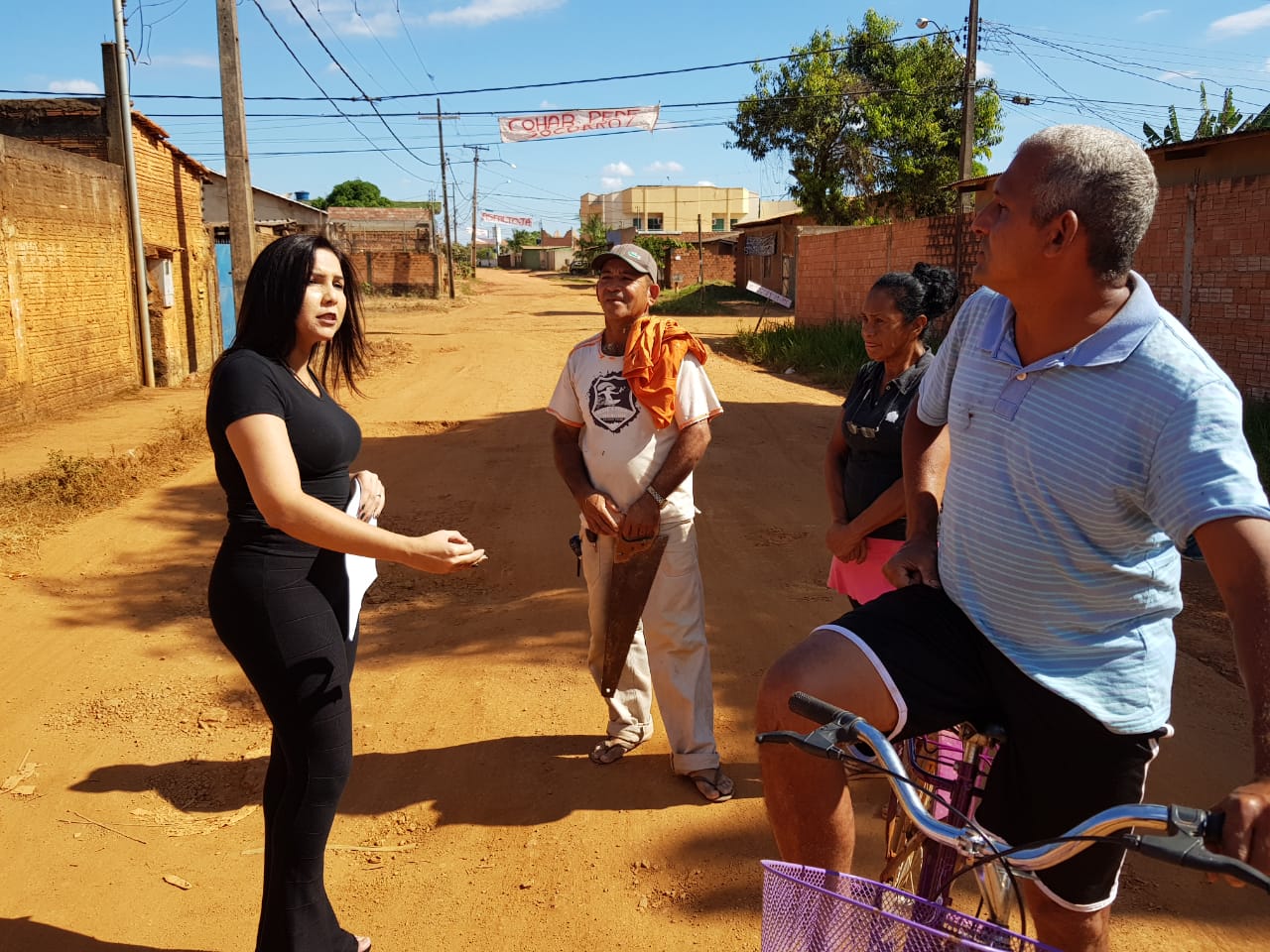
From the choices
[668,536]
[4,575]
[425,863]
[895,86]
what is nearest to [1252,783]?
[668,536]

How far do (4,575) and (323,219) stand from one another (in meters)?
39.2

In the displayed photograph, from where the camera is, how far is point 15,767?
13.3ft

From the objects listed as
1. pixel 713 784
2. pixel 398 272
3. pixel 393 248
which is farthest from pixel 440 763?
pixel 393 248

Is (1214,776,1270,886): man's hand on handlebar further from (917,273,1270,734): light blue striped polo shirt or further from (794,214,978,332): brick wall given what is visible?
(794,214,978,332): brick wall

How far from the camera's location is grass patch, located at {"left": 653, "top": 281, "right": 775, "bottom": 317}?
32844mm

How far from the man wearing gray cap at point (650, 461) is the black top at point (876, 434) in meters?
0.52

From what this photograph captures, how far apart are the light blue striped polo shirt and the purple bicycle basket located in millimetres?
585

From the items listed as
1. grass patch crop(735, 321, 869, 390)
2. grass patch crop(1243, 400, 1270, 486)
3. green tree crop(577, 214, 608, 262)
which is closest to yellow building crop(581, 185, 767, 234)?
green tree crop(577, 214, 608, 262)

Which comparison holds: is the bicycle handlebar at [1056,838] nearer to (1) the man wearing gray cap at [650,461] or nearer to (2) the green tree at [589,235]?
(1) the man wearing gray cap at [650,461]

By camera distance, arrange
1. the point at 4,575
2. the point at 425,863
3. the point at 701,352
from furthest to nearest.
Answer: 1. the point at 4,575
2. the point at 701,352
3. the point at 425,863

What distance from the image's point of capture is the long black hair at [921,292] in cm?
351

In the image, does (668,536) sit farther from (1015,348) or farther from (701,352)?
(1015,348)

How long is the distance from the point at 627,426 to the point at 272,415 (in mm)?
1517

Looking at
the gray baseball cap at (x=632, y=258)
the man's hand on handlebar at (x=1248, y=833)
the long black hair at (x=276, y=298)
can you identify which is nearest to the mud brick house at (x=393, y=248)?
the gray baseball cap at (x=632, y=258)
